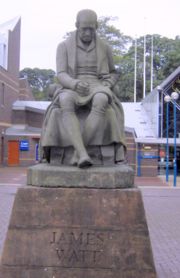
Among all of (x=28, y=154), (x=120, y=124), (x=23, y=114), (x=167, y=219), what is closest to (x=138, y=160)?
(x=28, y=154)

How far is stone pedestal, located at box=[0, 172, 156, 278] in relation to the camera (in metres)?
5.34

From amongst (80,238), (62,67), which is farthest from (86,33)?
(80,238)

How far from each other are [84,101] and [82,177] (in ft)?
2.93

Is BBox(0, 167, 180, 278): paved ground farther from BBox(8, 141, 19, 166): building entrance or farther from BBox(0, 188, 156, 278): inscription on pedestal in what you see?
BBox(8, 141, 19, 166): building entrance

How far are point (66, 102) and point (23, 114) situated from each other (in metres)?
35.0

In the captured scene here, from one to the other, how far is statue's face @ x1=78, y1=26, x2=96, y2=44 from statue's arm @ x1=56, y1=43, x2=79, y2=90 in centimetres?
26

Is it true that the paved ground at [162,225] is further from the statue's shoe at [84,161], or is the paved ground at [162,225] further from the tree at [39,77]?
the tree at [39,77]

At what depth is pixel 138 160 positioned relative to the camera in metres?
30.0

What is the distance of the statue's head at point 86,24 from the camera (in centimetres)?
593

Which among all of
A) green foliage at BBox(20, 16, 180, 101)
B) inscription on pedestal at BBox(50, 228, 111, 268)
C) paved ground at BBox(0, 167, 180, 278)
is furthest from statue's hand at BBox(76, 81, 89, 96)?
green foliage at BBox(20, 16, 180, 101)

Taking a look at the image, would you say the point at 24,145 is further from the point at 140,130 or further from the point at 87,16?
the point at 87,16

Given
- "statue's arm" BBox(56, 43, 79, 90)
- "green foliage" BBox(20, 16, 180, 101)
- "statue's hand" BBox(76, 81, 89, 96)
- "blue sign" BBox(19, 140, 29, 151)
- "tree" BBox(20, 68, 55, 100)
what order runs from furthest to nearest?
"tree" BBox(20, 68, 55, 100) < "green foliage" BBox(20, 16, 180, 101) < "blue sign" BBox(19, 140, 29, 151) < "statue's arm" BBox(56, 43, 79, 90) < "statue's hand" BBox(76, 81, 89, 96)

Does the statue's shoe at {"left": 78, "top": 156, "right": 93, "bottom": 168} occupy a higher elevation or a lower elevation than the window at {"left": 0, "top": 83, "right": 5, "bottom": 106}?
lower

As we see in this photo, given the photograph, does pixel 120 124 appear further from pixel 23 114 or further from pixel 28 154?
pixel 23 114
